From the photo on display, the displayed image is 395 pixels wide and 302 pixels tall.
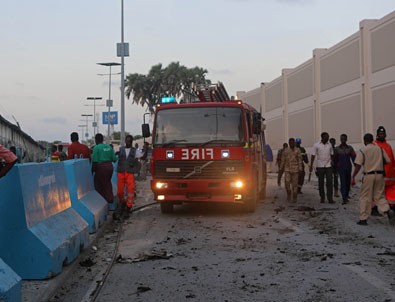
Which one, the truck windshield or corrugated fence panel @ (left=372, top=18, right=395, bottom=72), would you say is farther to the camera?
corrugated fence panel @ (left=372, top=18, right=395, bottom=72)

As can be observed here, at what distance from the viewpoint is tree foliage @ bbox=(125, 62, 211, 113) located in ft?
193

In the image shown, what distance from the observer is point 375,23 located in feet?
78.9

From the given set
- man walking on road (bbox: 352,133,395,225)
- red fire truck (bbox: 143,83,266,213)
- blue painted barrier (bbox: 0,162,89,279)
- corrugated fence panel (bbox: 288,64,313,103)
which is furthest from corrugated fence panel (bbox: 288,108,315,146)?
blue painted barrier (bbox: 0,162,89,279)

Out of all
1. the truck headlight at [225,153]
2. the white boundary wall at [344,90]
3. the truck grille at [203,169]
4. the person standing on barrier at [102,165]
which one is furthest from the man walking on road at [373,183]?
the white boundary wall at [344,90]

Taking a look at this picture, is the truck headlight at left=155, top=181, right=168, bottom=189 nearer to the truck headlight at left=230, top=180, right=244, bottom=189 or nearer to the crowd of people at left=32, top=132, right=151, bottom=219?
the crowd of people at left=32, top=132, right=151, bottom=219

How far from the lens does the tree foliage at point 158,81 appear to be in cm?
5875

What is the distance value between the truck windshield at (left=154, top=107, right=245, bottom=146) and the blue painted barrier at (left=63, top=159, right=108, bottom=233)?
6.49ft

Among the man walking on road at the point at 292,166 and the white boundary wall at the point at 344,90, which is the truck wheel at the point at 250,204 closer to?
the man walking on road at the point at 292,166

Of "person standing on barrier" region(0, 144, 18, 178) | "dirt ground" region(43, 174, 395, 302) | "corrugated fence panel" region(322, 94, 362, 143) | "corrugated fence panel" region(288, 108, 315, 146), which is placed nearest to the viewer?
"person standing on barrier" region(0, 144, 18, 178)

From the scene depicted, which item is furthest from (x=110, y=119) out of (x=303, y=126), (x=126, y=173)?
(x=126, y=173)

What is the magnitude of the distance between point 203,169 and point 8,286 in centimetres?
780

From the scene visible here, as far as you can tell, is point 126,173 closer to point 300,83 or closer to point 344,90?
point 344,90

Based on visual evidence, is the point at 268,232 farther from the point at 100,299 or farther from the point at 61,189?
the point at 100,299

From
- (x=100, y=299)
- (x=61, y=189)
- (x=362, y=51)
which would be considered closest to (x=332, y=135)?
(x=362, y=51)
